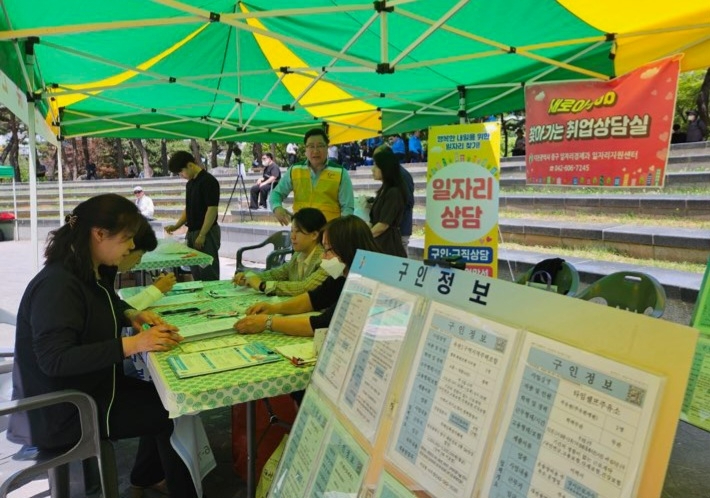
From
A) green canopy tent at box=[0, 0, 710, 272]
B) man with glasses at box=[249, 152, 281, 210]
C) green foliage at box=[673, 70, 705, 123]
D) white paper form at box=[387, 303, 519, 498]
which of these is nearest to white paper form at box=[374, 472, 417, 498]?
white paper form at box=[387, 303, 519, 498]

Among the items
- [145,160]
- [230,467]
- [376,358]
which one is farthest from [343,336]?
[145,160]

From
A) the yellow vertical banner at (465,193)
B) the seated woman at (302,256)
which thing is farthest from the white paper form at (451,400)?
the yellow vertical banner at (465,193)

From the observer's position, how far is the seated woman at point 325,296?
78.2 inches

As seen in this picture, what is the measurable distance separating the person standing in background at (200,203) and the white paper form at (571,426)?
4.12 meters

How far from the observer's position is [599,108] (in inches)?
138

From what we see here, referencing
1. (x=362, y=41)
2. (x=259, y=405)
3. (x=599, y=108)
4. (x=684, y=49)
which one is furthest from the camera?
(x=362, y=41)

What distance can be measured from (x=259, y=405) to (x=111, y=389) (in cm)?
66

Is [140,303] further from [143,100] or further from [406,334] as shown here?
[143,100]

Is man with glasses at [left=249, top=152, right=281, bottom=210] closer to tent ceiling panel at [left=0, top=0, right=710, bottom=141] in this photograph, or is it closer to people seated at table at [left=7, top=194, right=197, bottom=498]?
tent ceiling panel at [left=0, top=0, right=710, bottom=141]

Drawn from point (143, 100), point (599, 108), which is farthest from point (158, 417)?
point (143, 100)

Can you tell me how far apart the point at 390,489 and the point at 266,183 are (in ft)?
34.5

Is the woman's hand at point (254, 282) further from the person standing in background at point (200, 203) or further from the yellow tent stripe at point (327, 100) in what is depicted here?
the yellow tent stripe at point (327, 100)

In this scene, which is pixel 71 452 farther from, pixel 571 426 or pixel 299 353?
pixel 571 426

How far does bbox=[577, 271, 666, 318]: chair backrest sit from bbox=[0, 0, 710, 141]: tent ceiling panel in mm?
1332
